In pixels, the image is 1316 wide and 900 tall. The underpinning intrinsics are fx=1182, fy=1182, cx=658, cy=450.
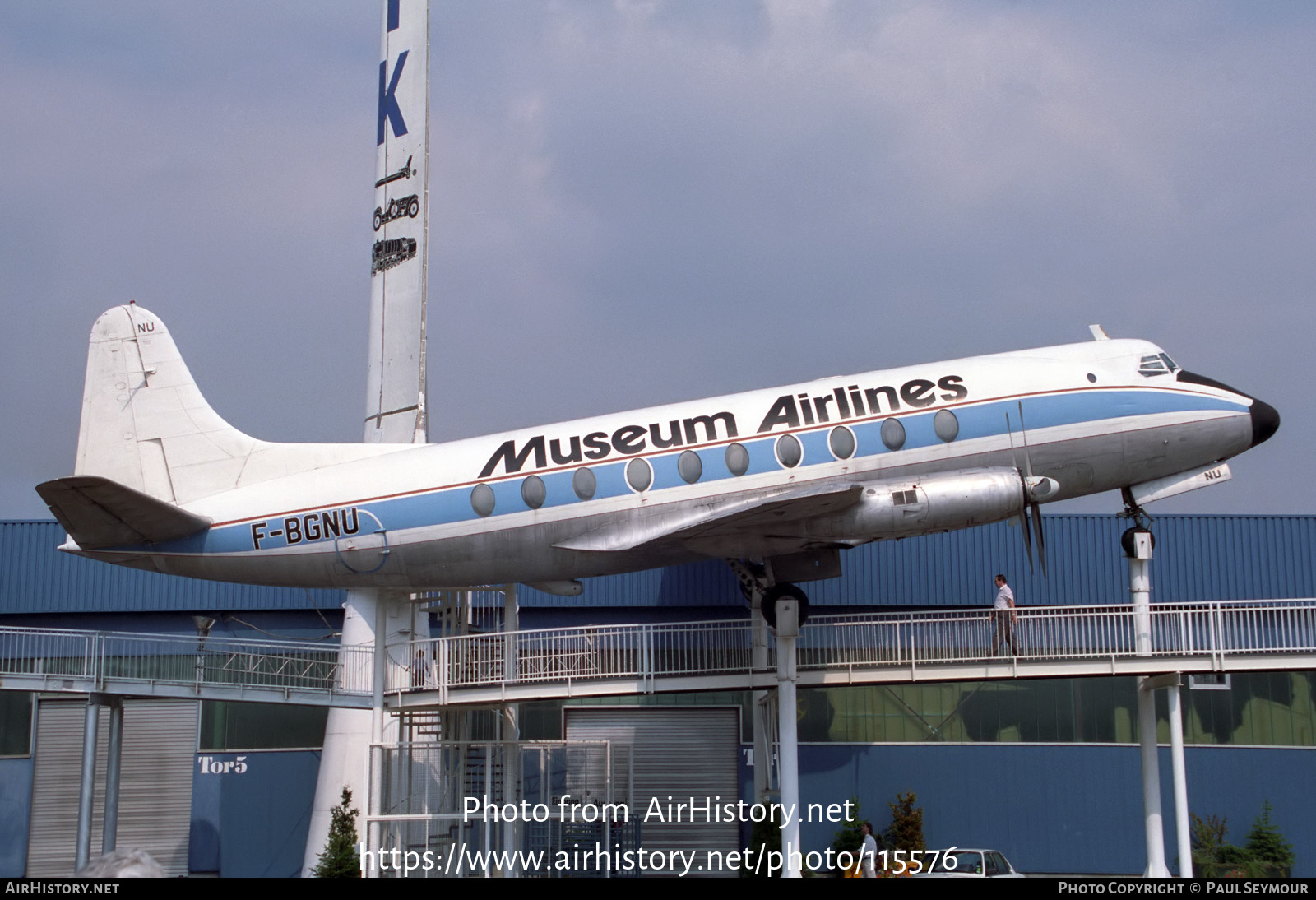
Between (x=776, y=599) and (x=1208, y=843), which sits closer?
(x=776, y=599)

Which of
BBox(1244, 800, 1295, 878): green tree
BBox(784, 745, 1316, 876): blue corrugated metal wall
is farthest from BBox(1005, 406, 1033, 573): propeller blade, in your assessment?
BBox(1244, 800, 1295, 878): green tree

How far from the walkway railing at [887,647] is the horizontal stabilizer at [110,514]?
5.48m

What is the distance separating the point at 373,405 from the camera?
32156mm

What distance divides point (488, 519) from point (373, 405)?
11.1 meters

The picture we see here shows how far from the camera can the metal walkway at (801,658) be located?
22.8m

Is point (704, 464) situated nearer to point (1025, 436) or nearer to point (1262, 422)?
point (1025, 436)

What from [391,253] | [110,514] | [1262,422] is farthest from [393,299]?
[1262,422]

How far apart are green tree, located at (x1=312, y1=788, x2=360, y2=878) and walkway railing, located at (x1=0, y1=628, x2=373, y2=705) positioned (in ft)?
9.26

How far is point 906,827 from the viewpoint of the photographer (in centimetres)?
3178

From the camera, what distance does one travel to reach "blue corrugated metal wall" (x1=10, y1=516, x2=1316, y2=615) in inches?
1390

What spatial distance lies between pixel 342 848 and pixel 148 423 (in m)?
10.0

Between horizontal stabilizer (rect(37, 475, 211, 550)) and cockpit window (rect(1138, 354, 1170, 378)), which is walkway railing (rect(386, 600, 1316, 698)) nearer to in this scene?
cockpit window (rect(1138, 354, 1170, 378))
